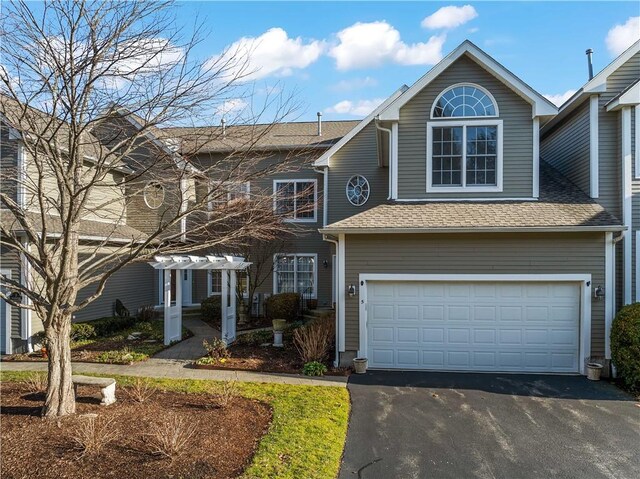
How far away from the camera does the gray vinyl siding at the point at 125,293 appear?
13594 mm

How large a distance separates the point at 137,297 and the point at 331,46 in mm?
12605

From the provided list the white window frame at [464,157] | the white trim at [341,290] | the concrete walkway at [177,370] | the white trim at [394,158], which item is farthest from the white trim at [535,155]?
the concrete walkway at [177,370]

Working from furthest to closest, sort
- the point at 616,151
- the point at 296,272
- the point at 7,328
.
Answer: the point at 296,272, the point at 7,328, the point at 616,151

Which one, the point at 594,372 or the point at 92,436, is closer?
the point at 92,436

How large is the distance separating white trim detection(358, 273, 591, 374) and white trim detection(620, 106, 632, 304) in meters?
1.24

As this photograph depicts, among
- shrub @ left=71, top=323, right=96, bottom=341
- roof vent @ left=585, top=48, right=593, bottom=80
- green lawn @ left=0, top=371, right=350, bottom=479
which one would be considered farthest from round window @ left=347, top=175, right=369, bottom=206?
shrub @ left=71, top=323, right=96, bottom=341

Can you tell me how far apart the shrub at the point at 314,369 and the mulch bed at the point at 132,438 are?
2164 mm

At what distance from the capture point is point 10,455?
526 centimetres

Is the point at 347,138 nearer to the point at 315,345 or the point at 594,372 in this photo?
the point at 315,345

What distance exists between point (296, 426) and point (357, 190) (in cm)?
1156

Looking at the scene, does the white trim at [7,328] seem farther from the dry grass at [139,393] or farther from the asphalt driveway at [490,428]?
the asphalt driveway at [490,428]

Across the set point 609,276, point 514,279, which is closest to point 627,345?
point 609,276

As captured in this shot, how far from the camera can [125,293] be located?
15602mm

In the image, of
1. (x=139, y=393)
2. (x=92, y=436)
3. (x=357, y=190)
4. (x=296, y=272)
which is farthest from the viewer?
(x=296, y=272)
